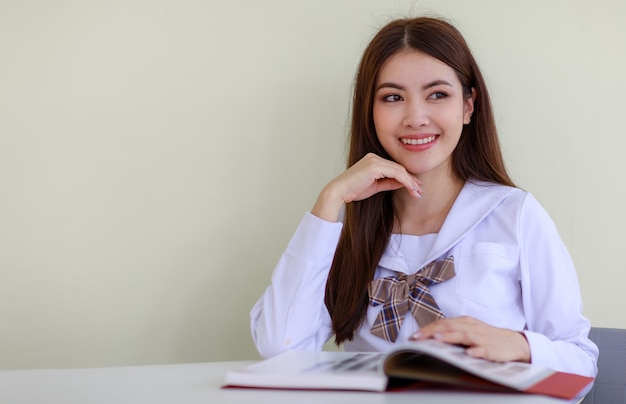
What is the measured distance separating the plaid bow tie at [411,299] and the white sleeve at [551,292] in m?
0.18

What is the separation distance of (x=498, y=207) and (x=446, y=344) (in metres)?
0.62

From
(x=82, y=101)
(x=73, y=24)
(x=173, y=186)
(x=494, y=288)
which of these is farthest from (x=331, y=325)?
(x=73, y=24)

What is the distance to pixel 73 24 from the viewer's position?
2096 millimetres

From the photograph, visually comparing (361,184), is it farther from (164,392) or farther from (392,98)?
(164,392)

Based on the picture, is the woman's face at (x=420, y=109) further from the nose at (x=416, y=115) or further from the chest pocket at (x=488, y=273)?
the chest pocket at (x=488, y=273)

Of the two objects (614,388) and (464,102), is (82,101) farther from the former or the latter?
(614,388)

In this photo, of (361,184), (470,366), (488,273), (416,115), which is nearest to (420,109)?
(416,115)

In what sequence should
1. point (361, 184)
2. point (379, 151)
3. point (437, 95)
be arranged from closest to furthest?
1. point (361, 184)
2. point (437, 95)
3. point (379, 151)

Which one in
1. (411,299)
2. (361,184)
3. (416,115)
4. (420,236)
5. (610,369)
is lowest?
(610,369)

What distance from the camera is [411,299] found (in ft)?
5.57

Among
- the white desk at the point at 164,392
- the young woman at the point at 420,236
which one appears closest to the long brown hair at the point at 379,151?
the young woman at the point at 420,236

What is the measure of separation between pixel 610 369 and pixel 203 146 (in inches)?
46.6

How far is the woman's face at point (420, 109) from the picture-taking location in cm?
183

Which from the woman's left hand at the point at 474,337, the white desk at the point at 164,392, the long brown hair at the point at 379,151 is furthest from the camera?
the long brown hair at the point at 379,151
